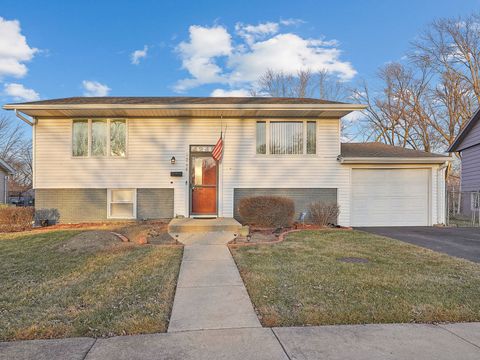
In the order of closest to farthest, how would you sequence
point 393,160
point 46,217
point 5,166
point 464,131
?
point 46,217 < point 393,160 < point 464,131 < point 5,166

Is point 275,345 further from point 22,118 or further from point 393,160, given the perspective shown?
point 22,118

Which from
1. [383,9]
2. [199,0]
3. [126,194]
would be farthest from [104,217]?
[383,9]

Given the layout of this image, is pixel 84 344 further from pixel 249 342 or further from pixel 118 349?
pixel 249 342

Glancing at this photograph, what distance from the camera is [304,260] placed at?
17.8 feet

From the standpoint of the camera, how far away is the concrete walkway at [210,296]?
3.06m

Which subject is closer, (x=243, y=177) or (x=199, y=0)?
(x=243, y=177)

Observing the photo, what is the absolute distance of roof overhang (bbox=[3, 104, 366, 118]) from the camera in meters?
9.39

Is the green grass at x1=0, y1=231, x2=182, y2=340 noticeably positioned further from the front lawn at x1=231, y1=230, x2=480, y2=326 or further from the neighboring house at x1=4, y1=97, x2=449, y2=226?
the neighboring house at x1=4, y1=97, x2=449, y2=226

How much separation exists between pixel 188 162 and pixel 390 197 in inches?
288

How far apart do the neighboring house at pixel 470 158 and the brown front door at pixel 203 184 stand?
12031 mm

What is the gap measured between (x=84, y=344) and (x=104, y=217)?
8.36m

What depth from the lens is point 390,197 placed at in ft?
35.6

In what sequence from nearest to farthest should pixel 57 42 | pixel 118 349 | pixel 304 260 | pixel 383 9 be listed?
pixel 118 349
pixel 304 260
pixel 383 9
pixel 57 42

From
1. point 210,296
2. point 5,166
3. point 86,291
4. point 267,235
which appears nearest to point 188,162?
point 267,235
